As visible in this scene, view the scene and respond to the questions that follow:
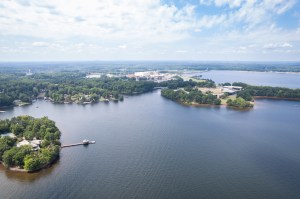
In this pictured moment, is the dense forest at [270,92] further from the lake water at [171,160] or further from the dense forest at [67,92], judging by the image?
the dense forest at [67,92]

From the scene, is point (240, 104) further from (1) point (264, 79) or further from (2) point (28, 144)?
(1) point (264, 79)

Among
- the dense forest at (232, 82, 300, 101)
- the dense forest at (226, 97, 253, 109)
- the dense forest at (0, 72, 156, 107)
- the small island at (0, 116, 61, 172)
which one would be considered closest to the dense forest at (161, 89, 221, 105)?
the dense forest at (226, 97, 253, 109)

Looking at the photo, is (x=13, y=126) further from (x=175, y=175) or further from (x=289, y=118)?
(x=289, y=118)

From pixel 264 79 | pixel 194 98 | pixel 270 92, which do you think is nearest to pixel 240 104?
pixel 194 98

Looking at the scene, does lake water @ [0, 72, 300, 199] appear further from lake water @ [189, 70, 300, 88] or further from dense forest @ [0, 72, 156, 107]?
lake water @ [189, 70, 300, 88]

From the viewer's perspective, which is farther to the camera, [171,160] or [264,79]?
[264,79]

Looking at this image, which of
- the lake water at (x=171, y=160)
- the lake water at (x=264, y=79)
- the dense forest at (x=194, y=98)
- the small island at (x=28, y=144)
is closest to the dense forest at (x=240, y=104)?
the dense forest at (x=194, y=98)
